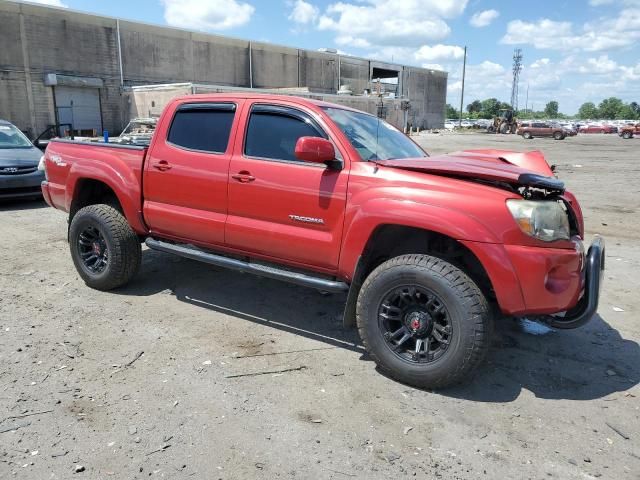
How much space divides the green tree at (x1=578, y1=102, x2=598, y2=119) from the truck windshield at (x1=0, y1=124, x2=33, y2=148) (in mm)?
156937

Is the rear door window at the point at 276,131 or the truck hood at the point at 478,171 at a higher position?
the rear door window at the point at 276,131

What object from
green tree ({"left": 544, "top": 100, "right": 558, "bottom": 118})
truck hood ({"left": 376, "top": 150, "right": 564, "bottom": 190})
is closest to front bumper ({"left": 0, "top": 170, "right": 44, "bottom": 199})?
truck hood ({"left": 376, "top": 150, "right": 564, "bottom": 190})

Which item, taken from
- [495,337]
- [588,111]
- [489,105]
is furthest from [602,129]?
[588,111]

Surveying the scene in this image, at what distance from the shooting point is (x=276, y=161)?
13.3 feet

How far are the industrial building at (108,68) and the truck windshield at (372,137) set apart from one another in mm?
25672

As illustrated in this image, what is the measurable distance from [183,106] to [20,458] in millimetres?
3197

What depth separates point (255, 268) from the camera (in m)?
4.19

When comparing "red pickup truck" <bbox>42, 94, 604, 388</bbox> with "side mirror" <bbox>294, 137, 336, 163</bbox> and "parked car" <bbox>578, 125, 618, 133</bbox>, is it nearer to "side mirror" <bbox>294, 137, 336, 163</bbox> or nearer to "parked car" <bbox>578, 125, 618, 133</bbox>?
"side mirror" <bbox>294, 137, 336, 163</bbox>

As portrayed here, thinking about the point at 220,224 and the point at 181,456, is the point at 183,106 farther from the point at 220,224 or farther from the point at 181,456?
the point at 181,456

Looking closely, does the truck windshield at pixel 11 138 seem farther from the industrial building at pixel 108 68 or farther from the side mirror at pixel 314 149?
the industrial building at pixel 108 68

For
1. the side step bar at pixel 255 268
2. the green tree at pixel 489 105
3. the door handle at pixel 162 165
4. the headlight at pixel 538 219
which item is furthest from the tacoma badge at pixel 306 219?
the green tree at pixel 489 105

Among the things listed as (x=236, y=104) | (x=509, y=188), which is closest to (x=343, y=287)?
(x=509, y=188)

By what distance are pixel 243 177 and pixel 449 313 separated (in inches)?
76.9

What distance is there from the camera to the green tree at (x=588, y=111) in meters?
147
